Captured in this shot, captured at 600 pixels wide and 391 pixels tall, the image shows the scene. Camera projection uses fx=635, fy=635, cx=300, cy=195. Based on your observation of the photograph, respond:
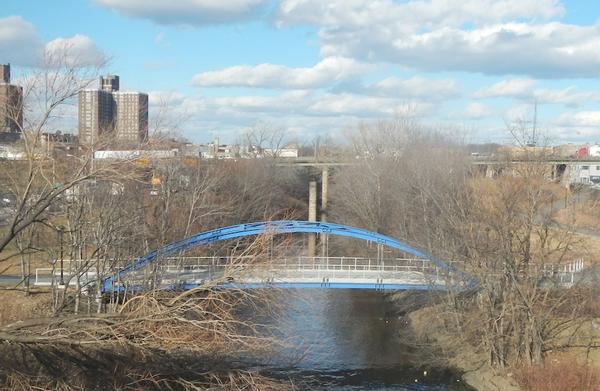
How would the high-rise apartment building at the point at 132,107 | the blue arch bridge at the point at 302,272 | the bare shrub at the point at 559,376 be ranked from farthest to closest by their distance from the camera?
the high-rise apartment building at the point at 132,107, the blue arch bridge at the point at 302,272, the bare shrub at the point at 559,376

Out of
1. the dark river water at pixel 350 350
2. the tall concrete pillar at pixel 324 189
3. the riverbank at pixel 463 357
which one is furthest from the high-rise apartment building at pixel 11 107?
the tall concrete pillar at pixel 324 189

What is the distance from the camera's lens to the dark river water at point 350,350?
21.6 meters

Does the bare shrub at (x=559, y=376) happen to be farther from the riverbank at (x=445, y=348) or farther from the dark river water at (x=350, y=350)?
the dark river water at (x=350, y=350)

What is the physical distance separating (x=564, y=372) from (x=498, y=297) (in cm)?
426

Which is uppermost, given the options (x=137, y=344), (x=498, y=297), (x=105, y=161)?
(x=105, y=161)

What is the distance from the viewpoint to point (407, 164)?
5072 centimetres

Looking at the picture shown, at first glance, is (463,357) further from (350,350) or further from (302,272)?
(302,272)

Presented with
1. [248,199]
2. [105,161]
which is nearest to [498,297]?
[105,161]

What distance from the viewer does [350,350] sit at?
25.1 m

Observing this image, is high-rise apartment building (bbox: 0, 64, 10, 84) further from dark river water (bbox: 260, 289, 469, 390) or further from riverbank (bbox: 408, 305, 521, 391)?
riverbank (bbox: 408, 305, 521, 391)

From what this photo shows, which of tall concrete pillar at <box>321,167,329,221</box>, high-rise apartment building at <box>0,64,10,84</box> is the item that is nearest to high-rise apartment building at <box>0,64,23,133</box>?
high-rise apartment building at <box>0,64,10,84</box>

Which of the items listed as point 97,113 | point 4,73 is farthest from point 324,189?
point 4,73

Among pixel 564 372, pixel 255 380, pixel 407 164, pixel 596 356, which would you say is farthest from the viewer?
pixel 407 164

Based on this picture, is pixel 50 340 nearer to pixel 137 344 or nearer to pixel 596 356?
pixel 137 344
